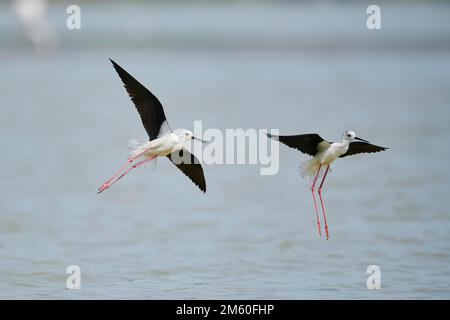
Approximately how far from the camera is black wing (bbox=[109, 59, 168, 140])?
822 cm

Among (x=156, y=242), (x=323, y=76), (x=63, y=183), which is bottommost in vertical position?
(x=156, y=242)

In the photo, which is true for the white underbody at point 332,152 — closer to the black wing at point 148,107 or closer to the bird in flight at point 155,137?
the bird in flight at point 155,137

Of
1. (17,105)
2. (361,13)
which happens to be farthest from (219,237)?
(361,13)

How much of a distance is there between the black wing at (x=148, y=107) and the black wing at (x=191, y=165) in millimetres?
301

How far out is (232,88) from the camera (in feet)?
79.7

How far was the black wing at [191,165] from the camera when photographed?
8500 millimetres

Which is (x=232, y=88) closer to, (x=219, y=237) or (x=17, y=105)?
(x=17, y=105)

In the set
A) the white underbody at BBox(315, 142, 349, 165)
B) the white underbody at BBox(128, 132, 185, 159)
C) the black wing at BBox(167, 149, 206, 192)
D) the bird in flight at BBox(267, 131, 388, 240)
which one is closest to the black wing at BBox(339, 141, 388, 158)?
the bird in flight at BBox(267, 131, 388, 240)

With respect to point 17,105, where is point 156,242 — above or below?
below

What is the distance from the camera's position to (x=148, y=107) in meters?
8.29

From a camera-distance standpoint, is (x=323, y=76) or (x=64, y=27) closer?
(x=323, y=76)

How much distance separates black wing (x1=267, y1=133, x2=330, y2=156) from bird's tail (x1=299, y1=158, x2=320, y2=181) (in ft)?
0.21

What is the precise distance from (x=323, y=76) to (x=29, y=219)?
51.1 ft

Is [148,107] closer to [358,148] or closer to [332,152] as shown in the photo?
[332,152]
